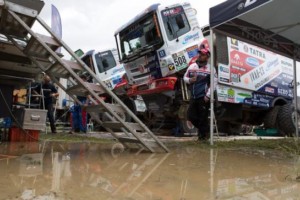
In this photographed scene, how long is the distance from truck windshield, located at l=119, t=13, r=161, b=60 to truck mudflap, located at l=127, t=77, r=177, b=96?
2.71ft

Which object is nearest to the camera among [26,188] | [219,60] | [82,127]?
[26,188]

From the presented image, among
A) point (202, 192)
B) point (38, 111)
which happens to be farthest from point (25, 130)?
point (202, 192)

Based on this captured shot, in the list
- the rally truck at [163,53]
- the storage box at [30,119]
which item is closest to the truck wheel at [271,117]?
the rally truck at [163,53]

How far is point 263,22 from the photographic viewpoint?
6105 millimetres

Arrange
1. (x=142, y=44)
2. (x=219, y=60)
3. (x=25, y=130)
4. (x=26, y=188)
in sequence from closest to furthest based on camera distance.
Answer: (x=26, y=188) → (x=25, y=130) → (x=219, y=60) → (x=142, y=44)

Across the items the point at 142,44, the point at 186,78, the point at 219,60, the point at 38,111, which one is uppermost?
the point at 142,44

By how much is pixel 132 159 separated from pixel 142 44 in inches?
180

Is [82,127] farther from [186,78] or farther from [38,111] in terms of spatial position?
[186,78]

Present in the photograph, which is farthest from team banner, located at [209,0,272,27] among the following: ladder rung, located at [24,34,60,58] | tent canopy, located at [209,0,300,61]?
ladder rung, located at [24,34,60,58]

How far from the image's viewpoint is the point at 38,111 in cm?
592

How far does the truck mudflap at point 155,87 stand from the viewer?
22.9ft

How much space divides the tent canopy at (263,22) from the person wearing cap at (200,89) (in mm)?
624

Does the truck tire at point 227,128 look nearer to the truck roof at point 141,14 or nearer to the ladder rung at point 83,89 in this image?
the truck roof at point 141,14

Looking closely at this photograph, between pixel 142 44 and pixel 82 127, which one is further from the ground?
pixel 142 44
